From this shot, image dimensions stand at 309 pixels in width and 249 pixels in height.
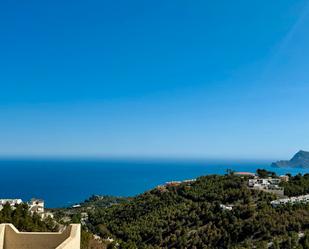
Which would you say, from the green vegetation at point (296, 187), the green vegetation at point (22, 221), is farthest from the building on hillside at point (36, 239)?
the green vegetation at point (296, 187)

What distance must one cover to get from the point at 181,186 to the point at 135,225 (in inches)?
435

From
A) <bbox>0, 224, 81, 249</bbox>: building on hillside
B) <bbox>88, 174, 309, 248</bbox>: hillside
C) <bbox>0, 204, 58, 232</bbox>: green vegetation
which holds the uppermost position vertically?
<bbox>0, 224, 81, 249</bbox>: building on hillside

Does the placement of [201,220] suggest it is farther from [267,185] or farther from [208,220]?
[267,185]

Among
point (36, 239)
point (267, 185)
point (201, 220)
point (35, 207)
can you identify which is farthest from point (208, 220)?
point (36, 239)

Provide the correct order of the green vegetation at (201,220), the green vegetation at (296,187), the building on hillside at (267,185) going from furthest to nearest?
the green vegetation at (296,187)
the building on hillside at (267,185)
the green vegetation at (201,220)

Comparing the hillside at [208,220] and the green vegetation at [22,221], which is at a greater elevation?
the green vegetation at [22,221]

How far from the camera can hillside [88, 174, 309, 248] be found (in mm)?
23828

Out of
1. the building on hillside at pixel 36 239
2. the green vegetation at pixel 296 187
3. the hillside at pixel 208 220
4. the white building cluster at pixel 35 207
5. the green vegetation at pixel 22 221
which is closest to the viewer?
the building on hillside at pixel 36 239

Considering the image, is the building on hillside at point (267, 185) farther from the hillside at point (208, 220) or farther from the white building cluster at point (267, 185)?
the hillside at point (208, 220)

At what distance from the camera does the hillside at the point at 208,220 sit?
23.8 meters

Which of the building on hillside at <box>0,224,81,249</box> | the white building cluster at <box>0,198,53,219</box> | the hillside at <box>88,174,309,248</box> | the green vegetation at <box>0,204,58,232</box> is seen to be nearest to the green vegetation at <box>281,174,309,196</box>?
the hillside at <box>88,174,309,248</box>

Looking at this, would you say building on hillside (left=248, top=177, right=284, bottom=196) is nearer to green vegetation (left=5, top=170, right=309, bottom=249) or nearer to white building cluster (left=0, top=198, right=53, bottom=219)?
green vegetation (left=5, top=170, right=309, bottom=249)

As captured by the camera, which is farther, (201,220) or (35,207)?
(35,207)

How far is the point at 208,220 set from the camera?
2839cm
